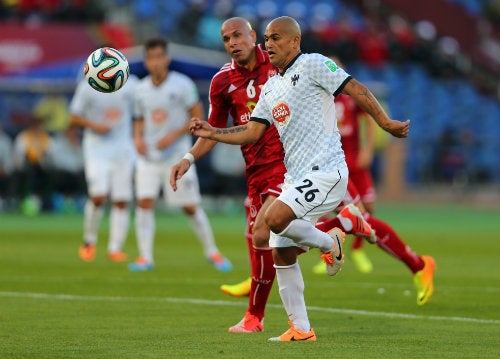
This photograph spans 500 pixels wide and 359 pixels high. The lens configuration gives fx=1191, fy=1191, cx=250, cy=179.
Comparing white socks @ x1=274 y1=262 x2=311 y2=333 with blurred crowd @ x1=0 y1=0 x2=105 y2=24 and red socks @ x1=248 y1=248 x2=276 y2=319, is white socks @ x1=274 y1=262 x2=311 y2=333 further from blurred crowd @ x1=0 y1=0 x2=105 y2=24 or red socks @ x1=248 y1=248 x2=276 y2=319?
blurred crowd @ x1=0 y1=0 x2=105 y2=24

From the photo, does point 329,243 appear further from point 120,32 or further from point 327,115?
point 120,32

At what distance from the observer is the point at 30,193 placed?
92.6 feet

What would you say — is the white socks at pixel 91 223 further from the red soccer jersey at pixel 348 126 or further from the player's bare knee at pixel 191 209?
the red soccer jersey at pixel 348 126

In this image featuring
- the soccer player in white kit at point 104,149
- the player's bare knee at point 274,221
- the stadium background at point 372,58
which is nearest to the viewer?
the player's bare knee at point 274,221

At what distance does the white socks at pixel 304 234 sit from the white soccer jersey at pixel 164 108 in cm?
677

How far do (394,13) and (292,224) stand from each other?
3102 cm

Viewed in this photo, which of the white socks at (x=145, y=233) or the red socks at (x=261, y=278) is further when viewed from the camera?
the white socks at (x=145, y=233)

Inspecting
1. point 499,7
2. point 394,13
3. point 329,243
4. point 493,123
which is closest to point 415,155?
point 493,123

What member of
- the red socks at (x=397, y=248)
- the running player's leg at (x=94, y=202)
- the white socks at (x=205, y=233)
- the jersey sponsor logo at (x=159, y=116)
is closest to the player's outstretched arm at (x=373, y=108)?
the red socks at (x=397, y=248)

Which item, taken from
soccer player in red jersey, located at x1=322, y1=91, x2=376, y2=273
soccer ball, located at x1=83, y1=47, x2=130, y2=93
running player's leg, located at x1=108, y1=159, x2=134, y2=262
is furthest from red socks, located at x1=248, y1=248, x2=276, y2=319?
running player's leg, located at x1=108, y1=159, x2=134, y2=262

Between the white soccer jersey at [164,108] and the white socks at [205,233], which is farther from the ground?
the white soccer jersey at [164,108]

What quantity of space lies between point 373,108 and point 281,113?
25.0 inches

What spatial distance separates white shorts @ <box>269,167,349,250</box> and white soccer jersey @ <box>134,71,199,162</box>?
21.9ft

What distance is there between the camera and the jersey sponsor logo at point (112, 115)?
1638cm
